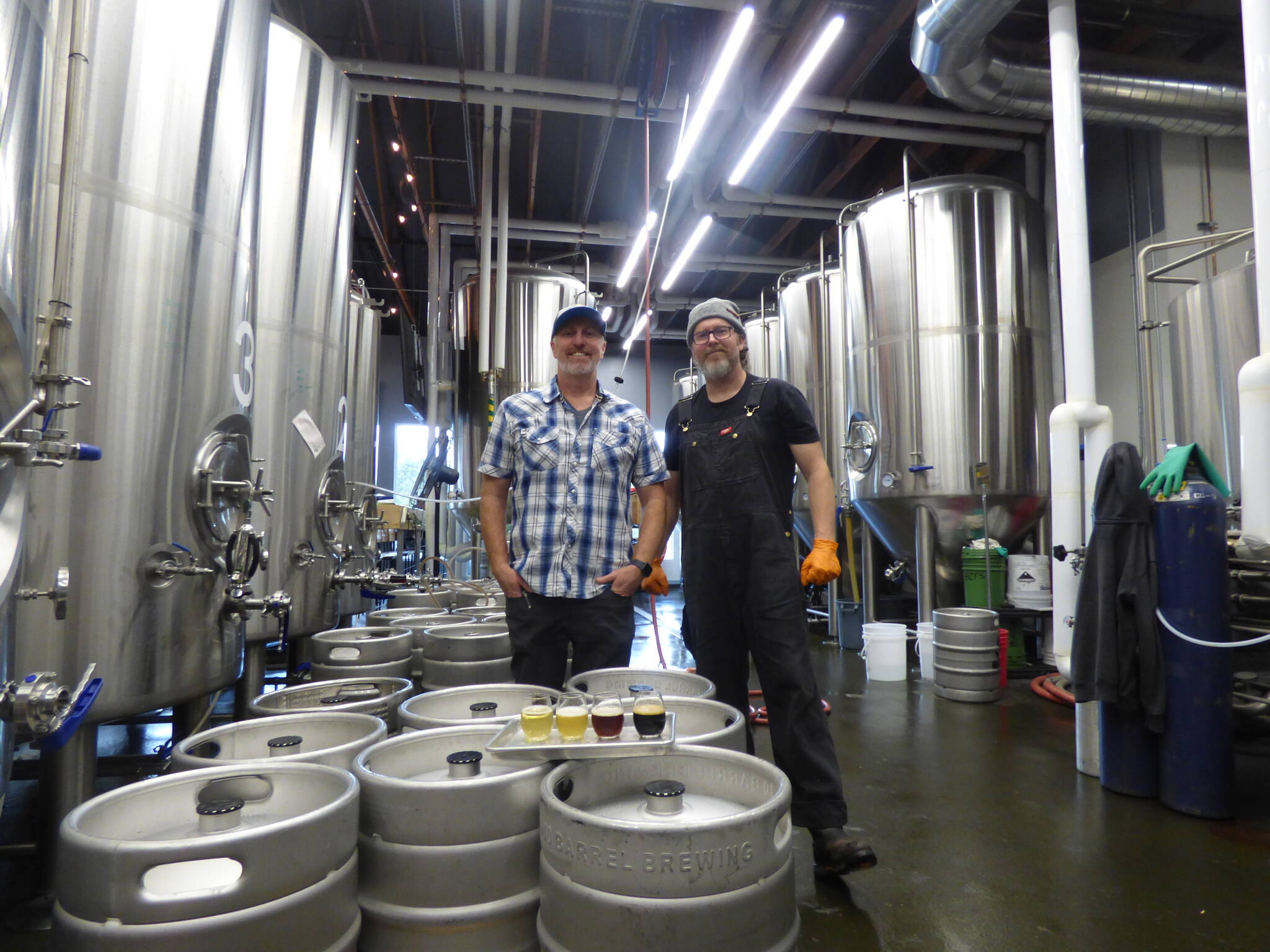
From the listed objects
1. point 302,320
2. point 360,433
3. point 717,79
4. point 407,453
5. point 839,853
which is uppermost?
point 717,79

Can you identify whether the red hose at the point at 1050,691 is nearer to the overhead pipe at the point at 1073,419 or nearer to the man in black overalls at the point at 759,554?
the overhead pipe at the point at 1073,419

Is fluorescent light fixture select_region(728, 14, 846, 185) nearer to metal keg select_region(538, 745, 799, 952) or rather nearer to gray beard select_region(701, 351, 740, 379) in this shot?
gray beard select_region(701, 351, 740, 379)

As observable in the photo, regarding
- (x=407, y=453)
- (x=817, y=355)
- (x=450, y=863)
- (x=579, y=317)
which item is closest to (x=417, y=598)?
(x=579, y=317)

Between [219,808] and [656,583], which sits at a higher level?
[656,583]

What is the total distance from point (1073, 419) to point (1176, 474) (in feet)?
1.39

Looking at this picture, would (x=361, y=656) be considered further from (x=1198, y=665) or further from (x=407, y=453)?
(x=407, y=453)

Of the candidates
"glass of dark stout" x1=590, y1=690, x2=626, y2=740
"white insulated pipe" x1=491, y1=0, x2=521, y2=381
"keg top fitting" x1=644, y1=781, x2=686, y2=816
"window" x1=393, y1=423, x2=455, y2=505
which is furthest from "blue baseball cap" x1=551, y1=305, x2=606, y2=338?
"window" x1=393, y1=423, x2=455, y2=505

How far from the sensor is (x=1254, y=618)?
2.63 m

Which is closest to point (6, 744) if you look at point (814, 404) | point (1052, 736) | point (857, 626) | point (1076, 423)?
point (1076, 423)

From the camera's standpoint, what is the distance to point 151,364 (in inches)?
64.7

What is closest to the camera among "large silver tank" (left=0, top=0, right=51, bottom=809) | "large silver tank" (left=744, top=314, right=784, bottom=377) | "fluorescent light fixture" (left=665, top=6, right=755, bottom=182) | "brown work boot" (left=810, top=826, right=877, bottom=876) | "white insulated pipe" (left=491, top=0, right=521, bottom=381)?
"large silver tank" (left=0, top=0, right=51, bottom=809)

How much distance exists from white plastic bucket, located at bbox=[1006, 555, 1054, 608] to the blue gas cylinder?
7.41 feet

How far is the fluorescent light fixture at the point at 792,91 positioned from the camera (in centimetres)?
379

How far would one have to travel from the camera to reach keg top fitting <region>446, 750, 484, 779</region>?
3.71 ft
